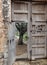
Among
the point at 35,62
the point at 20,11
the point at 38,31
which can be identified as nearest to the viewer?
the point at 20,11

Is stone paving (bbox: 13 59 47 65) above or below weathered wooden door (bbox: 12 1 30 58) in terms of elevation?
below

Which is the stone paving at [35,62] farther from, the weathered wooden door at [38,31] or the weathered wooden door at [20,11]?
the weathered wooden door at [20,11]

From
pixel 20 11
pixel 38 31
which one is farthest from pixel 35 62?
pixel 20 11

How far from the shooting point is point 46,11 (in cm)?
515

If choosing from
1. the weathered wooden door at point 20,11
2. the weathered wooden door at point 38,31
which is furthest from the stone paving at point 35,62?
the weathered wooden door at point 20,11

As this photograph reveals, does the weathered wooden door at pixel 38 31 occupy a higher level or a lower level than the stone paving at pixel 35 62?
higher

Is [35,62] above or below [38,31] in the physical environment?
below

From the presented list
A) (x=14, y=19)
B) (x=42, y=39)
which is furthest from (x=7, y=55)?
(x=42, y=39)

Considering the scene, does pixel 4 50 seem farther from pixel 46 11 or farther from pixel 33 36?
pixel 46 11

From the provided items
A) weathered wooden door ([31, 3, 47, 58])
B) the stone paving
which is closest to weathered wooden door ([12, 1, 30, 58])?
weathered wooden door ([31, 3, 47, 58])

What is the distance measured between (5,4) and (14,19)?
76 centimetres

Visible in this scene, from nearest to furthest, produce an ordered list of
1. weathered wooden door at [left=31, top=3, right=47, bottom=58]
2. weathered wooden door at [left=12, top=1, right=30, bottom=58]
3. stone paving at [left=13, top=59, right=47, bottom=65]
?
weathered wooden door at [left=12, top=1, right=30, bottom=58]
stone paving at [left=13, top=59, right=47, bottom=65]
weathered wooden door at [left=31, top=3, right=47, bottom=58]

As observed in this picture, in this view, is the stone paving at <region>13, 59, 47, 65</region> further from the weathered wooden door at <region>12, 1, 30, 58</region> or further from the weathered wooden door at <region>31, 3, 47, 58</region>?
the weathered wooden door at <region>12, 1, 30, 58</region>

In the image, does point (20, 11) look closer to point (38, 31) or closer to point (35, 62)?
point (38, 31)
